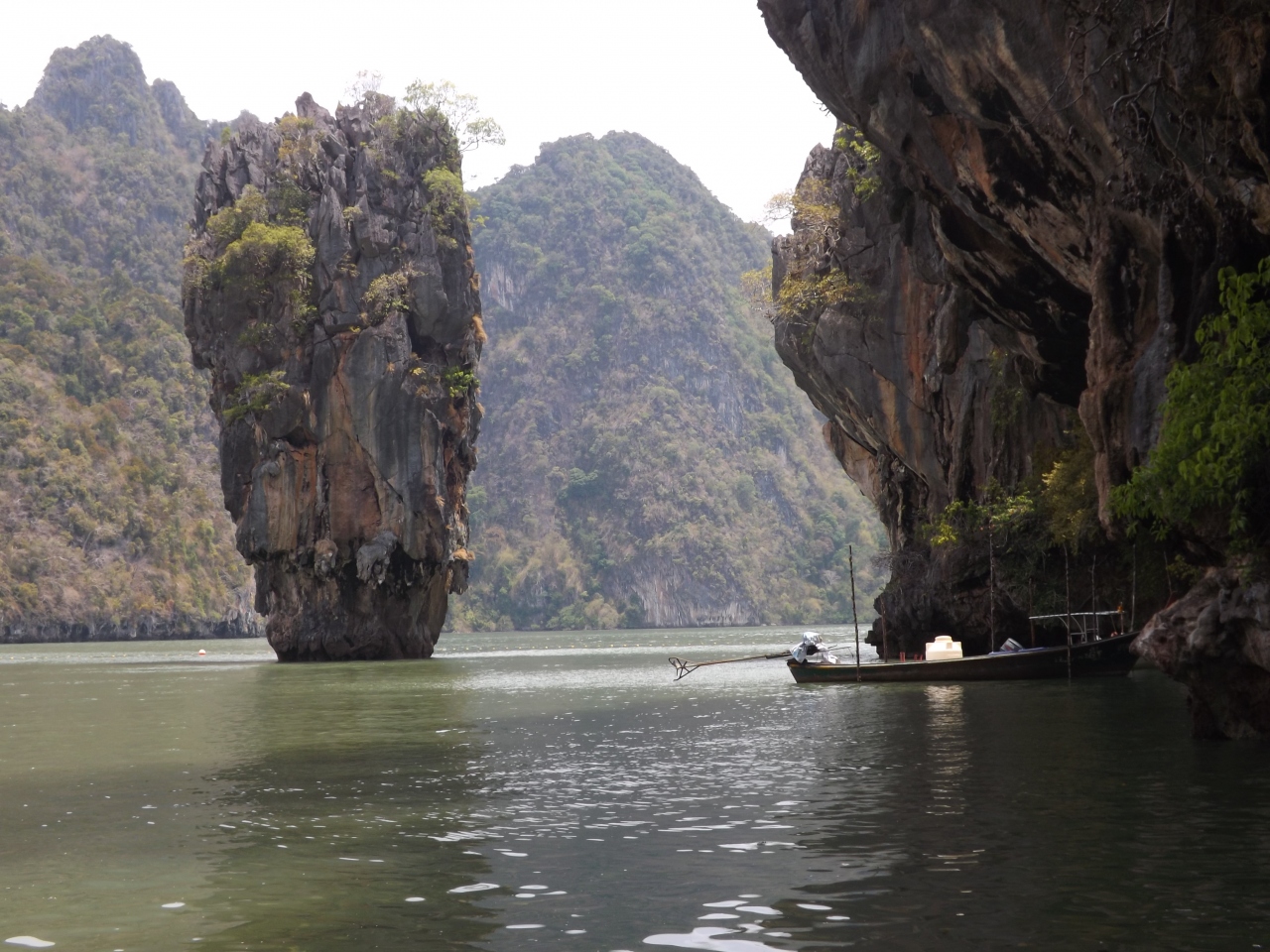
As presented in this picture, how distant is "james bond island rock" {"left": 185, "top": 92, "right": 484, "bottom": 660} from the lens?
6325 cm

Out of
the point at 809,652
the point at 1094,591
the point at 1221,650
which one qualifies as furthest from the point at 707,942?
the point at 809,652

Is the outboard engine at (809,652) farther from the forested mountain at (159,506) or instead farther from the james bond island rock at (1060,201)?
the forested mountain at (159,506)

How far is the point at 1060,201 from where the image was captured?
22234 mm

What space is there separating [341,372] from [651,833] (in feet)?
171

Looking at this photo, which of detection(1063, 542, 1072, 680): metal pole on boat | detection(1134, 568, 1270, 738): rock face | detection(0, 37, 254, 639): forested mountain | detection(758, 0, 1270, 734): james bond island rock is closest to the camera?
detection(758, 0, 1270, 734): james bond island rock

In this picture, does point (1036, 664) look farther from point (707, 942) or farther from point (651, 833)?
point (707, 942)

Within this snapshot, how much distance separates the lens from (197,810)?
52.7ft

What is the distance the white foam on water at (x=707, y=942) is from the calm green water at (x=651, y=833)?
0.09 ft

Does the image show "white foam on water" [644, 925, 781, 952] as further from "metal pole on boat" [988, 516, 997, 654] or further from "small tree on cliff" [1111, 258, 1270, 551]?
"metal pole on boat" [988, 516, 997, 654]

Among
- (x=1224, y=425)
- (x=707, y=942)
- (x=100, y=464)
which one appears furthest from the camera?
(x=100, y=464)

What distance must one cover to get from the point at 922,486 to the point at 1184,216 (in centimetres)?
3340

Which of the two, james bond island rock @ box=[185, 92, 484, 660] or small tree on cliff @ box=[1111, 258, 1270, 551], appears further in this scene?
james bond island rock @ box=[185, 92, 484, 660]

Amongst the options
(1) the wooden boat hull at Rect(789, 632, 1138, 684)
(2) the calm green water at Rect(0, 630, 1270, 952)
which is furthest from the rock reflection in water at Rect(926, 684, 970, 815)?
(1) the wooden boat hull at Rect(789, 632, 1138, 684)

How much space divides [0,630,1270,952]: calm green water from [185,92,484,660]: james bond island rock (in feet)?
117
